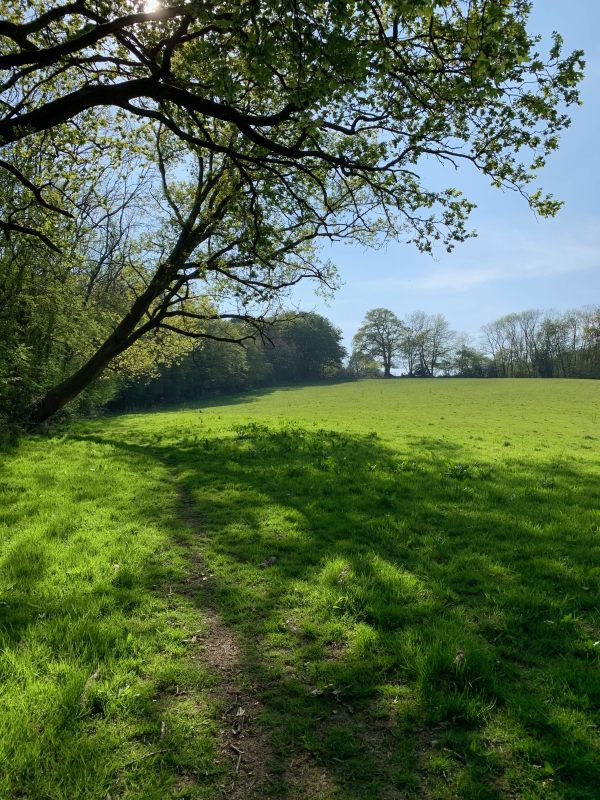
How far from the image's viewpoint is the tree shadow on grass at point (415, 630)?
138 inches

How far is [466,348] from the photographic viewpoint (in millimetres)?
105125

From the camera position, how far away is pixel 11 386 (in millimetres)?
16672

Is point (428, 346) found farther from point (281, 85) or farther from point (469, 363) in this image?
point (281, 85)

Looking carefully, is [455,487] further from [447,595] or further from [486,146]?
[486,146]

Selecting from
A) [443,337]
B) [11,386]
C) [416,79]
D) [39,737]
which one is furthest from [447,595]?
[443,337]

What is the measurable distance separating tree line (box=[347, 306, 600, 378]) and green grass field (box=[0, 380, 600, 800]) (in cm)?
9498

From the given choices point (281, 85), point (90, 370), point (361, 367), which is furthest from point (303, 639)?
point (361, 367)

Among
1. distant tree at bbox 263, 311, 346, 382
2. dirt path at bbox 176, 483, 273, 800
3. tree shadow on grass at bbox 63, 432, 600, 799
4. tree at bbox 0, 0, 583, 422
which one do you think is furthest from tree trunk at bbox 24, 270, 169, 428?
distant tree at bbox 263, 311, 346, 382

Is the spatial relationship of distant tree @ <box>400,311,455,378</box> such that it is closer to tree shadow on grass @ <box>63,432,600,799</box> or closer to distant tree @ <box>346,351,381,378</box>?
distant tree @ <box>346,351,381,378</box>

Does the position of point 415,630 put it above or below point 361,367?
below

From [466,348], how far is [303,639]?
108144 mm

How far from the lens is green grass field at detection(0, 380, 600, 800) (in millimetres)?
3416

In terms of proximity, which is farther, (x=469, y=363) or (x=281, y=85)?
(x=469, y=363)

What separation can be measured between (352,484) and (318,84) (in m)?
7.88
